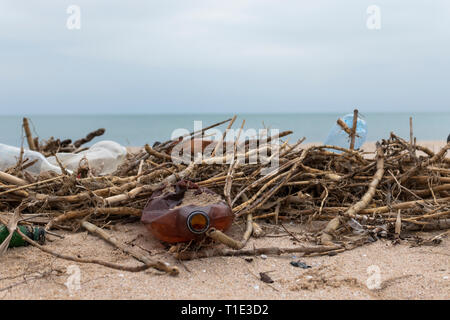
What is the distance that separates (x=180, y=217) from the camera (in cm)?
220

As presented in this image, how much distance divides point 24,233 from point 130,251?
25.5 inches

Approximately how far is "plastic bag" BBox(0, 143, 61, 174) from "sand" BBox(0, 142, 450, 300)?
4.01 feet

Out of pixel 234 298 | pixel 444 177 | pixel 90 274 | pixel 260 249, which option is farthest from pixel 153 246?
pixel 444 177

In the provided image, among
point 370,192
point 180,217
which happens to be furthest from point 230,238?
point 370,192

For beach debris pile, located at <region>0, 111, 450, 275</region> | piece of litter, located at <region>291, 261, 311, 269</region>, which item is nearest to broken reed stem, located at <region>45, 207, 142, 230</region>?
beach debris pile, located at <region>0, 111, 450, 275</region>

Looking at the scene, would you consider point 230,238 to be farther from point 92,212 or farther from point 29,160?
point 29,160

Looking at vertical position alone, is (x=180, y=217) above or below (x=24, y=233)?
above

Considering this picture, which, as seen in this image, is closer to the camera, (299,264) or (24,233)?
(299,264)

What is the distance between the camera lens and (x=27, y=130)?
16.4ft

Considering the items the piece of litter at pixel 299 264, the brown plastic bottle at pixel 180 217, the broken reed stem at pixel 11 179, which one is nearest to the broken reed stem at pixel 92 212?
the brown plastic bottle at pixel 180 217

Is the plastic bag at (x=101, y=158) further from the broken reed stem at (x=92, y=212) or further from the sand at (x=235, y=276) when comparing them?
the sand at (x=235, y=276)

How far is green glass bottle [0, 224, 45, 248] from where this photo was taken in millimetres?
2393

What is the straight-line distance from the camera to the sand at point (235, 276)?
6.15ft
